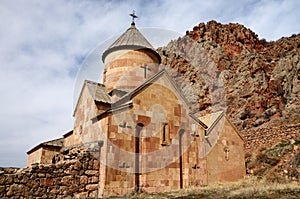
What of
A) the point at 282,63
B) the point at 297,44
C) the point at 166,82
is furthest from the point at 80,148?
the point at 297,44

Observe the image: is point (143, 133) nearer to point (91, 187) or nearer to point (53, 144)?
point (91, 187)

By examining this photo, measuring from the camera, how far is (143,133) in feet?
27.1

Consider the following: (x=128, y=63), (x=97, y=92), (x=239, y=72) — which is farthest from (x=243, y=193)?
(x=239, y=72)

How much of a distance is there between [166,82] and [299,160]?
22.7ft

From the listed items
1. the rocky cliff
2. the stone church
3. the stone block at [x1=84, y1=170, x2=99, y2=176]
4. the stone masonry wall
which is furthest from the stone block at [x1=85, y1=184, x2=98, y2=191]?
the rocky cliff

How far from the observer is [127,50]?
1137cm

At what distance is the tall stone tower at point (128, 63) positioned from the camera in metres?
10.8

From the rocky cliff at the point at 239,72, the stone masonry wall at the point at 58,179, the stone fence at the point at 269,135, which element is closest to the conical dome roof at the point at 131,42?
the stone masonry wall at the point at 58,179

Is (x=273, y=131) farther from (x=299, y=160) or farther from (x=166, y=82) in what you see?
(x=166, y=82)

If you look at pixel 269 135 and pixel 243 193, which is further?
pixel 269 135

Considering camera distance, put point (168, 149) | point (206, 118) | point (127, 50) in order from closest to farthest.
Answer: point (168, 149) → point (127, 50) → point (206, 118)

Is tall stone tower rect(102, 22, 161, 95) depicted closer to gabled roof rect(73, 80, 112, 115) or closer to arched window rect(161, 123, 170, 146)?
gabled roof rect(73, 80, 112, 115)

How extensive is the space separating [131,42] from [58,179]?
693 cm

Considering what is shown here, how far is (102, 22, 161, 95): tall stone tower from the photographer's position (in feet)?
35.4
